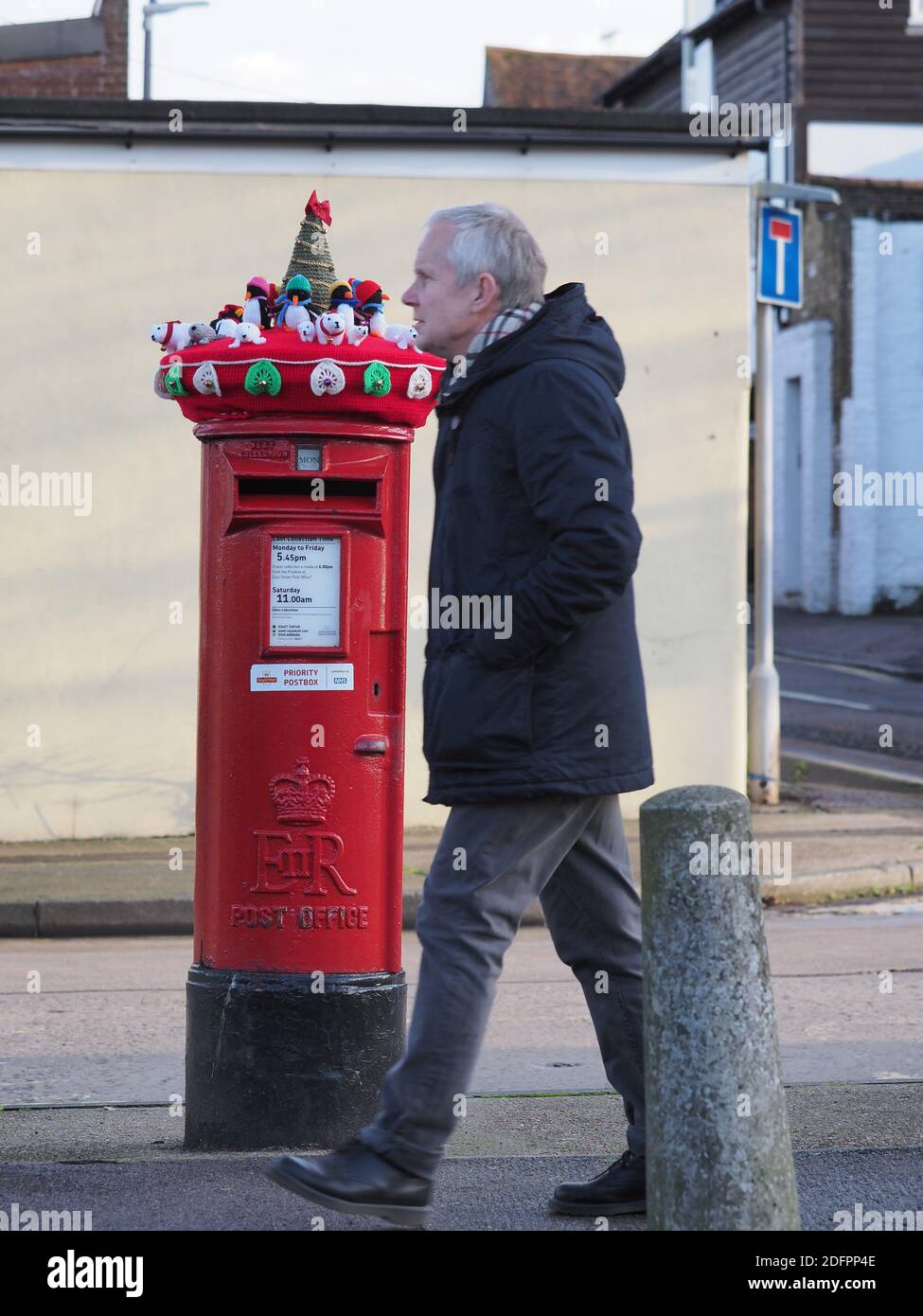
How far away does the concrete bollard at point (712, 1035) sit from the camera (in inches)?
128

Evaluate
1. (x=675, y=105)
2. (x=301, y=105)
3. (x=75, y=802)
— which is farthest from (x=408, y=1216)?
(x=675, y=105)

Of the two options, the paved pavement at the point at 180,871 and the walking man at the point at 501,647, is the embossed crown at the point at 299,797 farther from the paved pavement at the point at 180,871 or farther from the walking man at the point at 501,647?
the paved pavement at the point at 180,871

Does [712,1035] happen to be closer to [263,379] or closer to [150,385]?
[263,379]

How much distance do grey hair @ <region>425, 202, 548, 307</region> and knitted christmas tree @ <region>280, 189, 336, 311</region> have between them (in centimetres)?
93

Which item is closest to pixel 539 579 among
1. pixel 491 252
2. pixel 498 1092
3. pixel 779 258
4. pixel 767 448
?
pixel 491 252

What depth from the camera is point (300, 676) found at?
4.41 metres

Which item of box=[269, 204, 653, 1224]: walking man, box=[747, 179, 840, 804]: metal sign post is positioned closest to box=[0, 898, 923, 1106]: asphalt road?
box=[269, 204, 653, 1224]: walking man

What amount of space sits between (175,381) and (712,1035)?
85.4 inches

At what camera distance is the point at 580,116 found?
10.7 metres

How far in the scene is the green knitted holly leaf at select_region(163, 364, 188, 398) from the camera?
4.47 metres

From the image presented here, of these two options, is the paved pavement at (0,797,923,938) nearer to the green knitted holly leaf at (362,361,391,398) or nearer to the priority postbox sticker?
the priority postbox sticker

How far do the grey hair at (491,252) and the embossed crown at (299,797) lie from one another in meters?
1.30

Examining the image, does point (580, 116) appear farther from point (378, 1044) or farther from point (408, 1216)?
point (408, 1216)

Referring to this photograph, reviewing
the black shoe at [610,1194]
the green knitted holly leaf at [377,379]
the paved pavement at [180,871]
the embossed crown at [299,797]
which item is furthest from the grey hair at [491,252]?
the paved pavement at [180,871]
